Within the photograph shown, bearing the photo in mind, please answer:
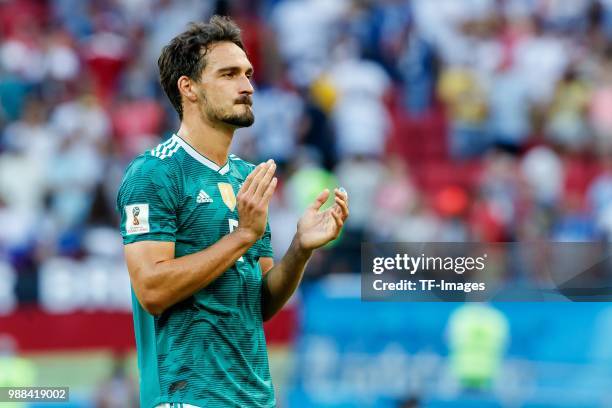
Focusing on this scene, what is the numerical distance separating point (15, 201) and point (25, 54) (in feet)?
9.36

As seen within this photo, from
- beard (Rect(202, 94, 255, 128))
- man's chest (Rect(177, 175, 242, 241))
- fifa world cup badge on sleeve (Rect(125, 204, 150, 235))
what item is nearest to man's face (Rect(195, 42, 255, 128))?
beard (Rect(202, 94, 255, 128))

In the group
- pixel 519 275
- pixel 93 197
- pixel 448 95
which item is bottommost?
pixel 519 275

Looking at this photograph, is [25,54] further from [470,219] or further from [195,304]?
[195,304]

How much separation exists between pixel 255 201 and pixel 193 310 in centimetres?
46

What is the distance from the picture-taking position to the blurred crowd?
13.3 metres

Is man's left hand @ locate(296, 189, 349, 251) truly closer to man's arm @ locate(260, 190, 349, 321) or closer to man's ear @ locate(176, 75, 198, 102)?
man's arm @ locate(260, 190, 349, 321)

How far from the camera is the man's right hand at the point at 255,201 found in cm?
461

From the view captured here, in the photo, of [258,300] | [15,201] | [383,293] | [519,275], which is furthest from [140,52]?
[258,300]

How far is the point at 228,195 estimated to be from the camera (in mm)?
4883

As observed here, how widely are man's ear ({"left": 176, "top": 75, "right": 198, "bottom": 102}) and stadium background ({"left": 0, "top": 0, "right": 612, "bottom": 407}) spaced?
6084 mm

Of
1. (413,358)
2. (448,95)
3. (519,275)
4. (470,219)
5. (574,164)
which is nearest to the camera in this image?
(519,275)

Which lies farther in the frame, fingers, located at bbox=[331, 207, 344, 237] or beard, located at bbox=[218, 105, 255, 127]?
fingers, located at bbox=[331, 207, 344, 237]

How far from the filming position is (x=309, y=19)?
53.4 feet

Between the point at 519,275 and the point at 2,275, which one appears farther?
the point at 2,275
